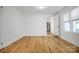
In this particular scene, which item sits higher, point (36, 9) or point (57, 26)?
point (36, 9)

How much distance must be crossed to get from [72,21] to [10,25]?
5.41 ft

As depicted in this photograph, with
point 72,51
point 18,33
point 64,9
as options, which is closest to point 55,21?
point 64,9

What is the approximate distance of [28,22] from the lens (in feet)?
7.35

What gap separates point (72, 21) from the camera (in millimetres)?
2213

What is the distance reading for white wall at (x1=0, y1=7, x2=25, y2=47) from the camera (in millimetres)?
2191

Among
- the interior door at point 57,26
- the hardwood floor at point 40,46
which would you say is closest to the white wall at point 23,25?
the hardwood floor at point 40,46

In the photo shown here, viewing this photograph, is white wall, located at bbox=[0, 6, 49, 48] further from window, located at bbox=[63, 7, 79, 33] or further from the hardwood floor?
window, located at bbox=[63, 7, 79, 33]

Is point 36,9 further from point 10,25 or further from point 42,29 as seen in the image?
point 10,25

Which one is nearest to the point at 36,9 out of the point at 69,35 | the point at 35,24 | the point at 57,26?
the point at 35,24

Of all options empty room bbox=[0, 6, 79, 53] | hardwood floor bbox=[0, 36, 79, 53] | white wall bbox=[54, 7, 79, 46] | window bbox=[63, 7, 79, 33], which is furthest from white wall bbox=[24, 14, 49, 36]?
window bbox=[63, 7, 79, 33]

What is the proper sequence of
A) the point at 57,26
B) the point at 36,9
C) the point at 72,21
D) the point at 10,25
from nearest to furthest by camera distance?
the point at 36,9 → the point at 72,21 → the point at 57,26 → the point at 10,25

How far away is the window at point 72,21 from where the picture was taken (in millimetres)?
2146
